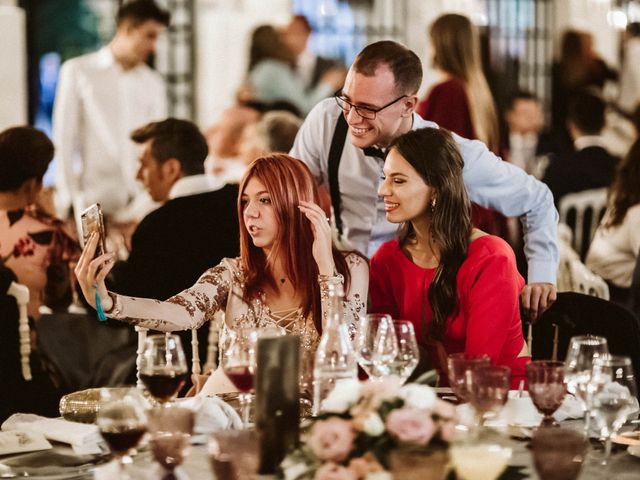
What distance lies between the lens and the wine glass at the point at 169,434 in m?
1.78

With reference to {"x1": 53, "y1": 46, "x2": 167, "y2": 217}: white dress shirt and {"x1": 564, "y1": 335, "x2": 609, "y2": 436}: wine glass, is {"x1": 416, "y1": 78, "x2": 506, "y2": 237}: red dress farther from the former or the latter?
{"x1": 564, "y1": 335, "x2": 609, "y2": 436}: wine glass

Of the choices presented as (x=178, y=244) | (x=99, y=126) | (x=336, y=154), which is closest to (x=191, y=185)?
(x=178, y=244)

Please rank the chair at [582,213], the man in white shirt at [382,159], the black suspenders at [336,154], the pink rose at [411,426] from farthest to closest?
the chair at [582,213] < the black suspenders at [336,154] < the man in white shirt at [382,159] < the pink rose at [411,426]

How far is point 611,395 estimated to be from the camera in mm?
1989

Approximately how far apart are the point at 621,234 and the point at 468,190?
1855 millimetres

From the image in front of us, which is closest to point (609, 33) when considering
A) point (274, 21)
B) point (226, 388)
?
point (274, 21)

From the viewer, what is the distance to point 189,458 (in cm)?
202

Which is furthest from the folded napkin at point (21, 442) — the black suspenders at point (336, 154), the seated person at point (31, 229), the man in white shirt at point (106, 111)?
the man in white shirt at point (106, 111)

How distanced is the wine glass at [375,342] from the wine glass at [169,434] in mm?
526

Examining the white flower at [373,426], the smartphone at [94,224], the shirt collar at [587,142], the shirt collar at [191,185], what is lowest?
the white flower at [373,426]

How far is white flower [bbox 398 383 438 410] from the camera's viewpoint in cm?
164

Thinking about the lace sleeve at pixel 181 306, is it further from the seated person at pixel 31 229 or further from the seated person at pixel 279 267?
the seated person at pixel 31 229

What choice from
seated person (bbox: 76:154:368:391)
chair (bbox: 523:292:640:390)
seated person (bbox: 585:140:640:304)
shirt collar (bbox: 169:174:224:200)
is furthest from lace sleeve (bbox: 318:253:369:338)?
seated person (bbox: 585:140:640:304)

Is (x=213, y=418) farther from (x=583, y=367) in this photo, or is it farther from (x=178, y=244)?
(x=178, y=244)
